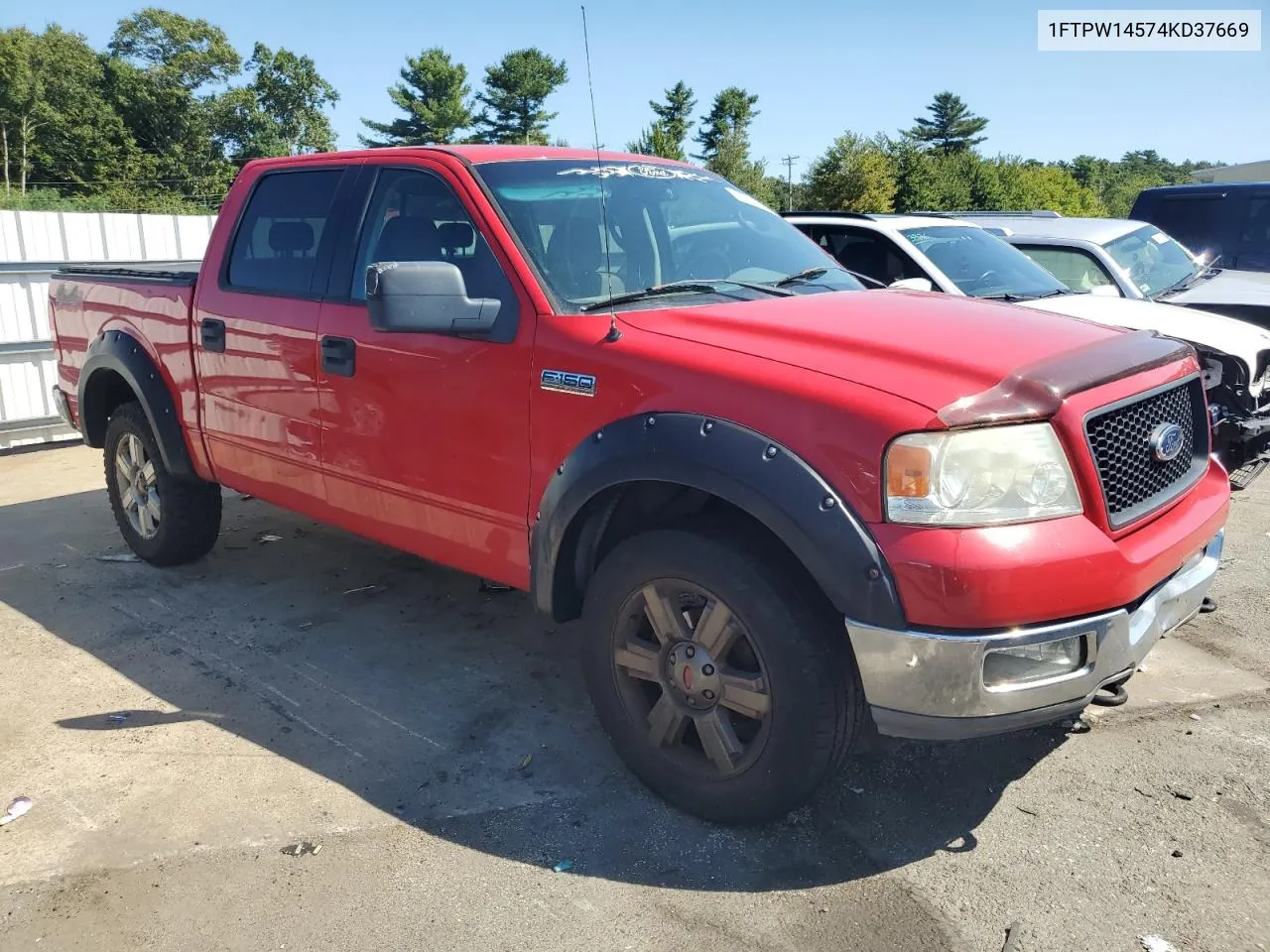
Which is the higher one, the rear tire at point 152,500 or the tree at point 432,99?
the tree at point 432,99

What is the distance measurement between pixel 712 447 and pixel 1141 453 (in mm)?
1207

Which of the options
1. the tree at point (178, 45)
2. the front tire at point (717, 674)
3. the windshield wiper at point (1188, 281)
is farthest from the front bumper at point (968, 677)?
the tree at point (178, 45)

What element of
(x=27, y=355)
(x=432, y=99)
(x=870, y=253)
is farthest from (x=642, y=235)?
(x=432, y=99)

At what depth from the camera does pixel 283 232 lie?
14.1 feet

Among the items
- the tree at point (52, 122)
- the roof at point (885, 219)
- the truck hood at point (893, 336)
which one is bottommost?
the truck hood at point (893, 336)

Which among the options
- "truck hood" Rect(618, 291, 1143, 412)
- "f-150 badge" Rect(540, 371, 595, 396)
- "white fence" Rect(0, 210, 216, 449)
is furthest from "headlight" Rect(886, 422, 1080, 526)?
"white fence" Rect(0, 210, 216, 449)

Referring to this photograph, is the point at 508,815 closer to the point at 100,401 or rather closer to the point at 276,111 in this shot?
the point at 100,401

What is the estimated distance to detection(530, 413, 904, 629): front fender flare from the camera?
7.98 feet

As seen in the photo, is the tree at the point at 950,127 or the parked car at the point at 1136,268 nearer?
the parked car at the point at 1136,268

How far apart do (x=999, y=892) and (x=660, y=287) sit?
206cm

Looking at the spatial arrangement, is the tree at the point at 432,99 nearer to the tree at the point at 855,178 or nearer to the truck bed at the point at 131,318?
the tree at the point at 855,178

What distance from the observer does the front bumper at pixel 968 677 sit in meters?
2.40

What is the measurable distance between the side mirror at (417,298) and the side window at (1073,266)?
6370mm

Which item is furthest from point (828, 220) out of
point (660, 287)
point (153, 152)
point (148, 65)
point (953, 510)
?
point (148, 65)
